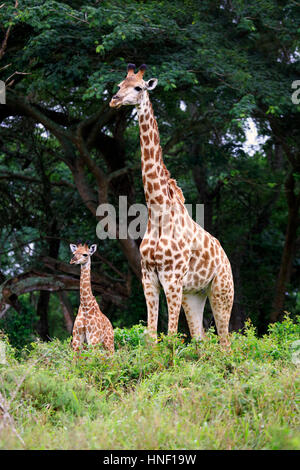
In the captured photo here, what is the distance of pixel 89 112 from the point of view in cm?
1441

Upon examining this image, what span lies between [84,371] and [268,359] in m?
1.96

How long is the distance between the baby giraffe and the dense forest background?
319 cm

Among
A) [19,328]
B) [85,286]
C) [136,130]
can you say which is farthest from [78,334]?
[136,130]

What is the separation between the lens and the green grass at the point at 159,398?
15.3ft

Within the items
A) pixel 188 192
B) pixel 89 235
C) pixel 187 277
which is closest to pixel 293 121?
pixel 188 192

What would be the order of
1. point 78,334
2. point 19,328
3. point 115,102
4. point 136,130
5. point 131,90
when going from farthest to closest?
point 136,130 → point 19,328 → point 78,334 → point 131,90 → point 115,102

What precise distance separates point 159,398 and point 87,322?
8.23 feet

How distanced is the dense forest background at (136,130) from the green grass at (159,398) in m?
4.78

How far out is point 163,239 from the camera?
6.84m

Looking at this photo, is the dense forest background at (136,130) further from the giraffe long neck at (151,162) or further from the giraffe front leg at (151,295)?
the giraffe front leg at (151,295)

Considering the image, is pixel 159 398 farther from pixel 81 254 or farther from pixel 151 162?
pixel 81 254

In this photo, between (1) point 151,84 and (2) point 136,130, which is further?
(2) point 136,130

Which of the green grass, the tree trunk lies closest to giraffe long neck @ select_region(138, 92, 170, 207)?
the green grass

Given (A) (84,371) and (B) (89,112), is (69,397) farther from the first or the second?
(B) (89,112)
